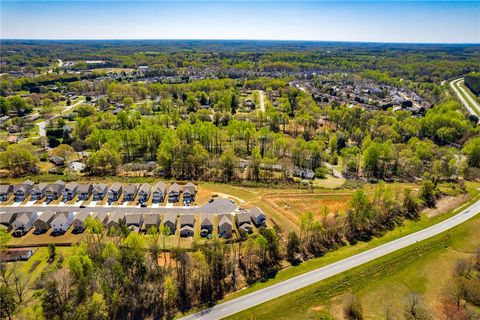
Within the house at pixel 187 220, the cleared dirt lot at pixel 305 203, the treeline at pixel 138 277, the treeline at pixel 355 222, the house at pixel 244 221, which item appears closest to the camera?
the treeline at pixel 138 277

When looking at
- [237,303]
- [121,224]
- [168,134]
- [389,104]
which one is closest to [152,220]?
[121,224]

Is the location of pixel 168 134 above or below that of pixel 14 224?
above

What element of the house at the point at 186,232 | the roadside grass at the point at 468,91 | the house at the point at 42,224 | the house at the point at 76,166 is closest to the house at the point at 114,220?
the house at the point at 42,224

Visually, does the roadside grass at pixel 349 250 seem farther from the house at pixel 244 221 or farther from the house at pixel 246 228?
the house at pixel 244 221

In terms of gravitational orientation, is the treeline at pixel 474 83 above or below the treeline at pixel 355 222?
above

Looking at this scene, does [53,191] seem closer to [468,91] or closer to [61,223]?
[61,223]

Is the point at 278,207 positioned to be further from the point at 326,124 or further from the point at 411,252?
the point at 326,124

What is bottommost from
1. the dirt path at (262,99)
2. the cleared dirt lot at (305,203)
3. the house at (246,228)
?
the cleared dirt lot at (305,203)
